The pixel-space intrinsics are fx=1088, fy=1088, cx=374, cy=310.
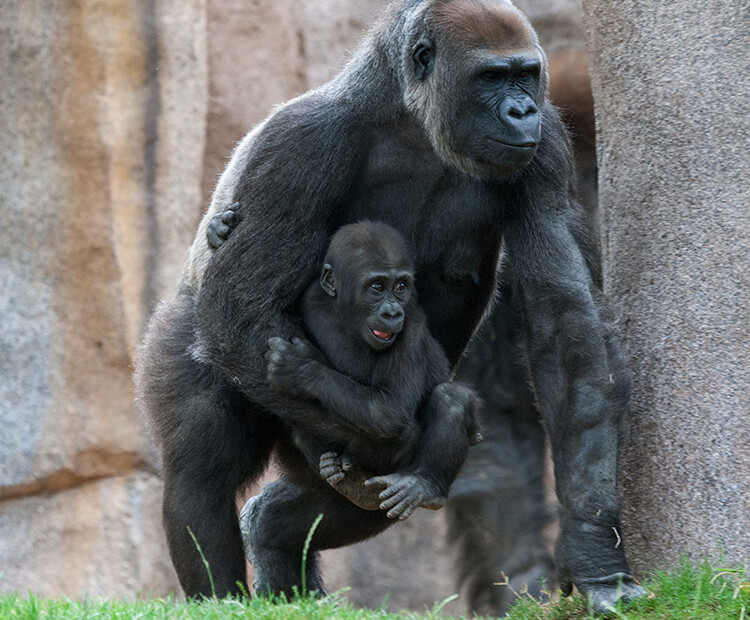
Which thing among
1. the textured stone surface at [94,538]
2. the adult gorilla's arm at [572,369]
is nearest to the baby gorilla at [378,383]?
the adult gorilla's arm at [572,369]

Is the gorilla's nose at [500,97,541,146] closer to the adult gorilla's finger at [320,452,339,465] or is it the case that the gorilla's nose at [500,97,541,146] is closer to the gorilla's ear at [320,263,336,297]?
the gorilla's ear at [320,263,336,297]

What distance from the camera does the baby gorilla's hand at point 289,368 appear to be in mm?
3697

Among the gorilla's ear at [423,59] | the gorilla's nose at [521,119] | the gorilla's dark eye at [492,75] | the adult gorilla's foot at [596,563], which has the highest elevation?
the gorilla's ear at [423,59]

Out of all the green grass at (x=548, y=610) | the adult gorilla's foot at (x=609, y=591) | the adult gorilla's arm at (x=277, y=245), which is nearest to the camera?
the green grass at (x=548, y=610)

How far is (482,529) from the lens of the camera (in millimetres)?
8852

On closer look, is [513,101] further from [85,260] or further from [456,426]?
[85,260]

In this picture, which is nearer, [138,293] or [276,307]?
[276,307]

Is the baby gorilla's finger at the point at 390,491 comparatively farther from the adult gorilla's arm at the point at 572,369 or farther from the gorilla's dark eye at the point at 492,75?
the gorilla's dark eye at the point at 492,75

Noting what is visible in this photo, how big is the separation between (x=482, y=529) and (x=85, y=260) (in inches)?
159

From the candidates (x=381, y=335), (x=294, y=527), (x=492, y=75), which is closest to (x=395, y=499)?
(x=381, y=335)

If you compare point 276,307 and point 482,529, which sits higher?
point 276,307

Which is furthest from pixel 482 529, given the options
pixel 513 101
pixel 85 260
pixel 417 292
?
pixel 513 101

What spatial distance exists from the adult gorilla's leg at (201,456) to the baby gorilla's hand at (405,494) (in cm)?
70

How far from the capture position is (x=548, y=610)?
3.57 meters
